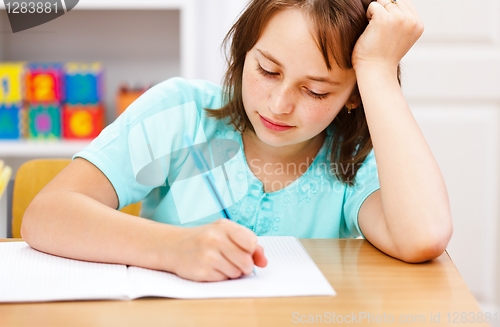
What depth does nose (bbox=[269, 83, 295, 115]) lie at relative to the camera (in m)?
0.86

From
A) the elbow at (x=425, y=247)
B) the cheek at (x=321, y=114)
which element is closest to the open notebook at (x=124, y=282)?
the elbow at (x=425, y=247)

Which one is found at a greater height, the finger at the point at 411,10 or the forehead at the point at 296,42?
the finger at the point at 411,10

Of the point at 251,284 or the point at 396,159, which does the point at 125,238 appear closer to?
the point at 251,284

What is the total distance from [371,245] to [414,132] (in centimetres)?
18

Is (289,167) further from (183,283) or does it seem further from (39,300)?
(39,300)

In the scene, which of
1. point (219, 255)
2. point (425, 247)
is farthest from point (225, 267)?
point (425, 247)

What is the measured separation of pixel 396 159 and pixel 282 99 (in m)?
0.19

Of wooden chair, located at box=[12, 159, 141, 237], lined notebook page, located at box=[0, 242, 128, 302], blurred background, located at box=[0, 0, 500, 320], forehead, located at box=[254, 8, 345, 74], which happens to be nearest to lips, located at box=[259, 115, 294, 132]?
forehead, located at box=[254, 8, 345, 74]

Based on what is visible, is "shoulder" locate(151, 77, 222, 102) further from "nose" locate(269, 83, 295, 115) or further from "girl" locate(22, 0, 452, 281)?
"nose" locate(269, 83, 295, 115)

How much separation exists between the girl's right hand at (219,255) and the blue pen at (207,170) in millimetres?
348

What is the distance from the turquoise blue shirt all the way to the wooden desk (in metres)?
0.32

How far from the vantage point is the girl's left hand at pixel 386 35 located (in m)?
0.90

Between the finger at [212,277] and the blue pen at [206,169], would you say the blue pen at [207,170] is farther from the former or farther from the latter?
the finger at [212,277]

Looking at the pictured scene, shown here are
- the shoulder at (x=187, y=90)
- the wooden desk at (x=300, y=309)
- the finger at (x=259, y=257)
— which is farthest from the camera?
the shoulder at (x=187, y=90)
